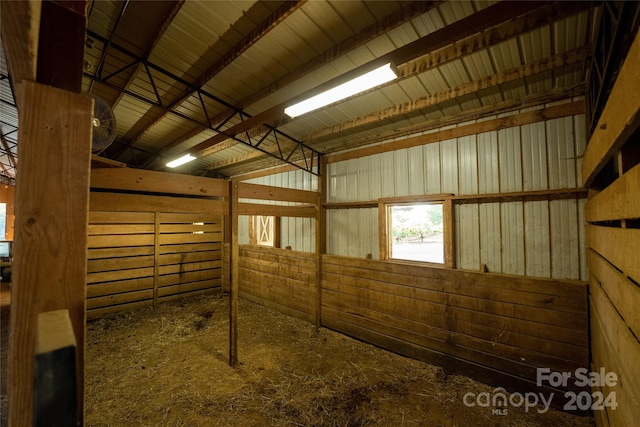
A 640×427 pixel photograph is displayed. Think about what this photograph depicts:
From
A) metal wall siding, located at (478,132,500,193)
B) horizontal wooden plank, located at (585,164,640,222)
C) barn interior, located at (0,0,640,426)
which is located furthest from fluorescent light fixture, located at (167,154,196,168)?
horizontal wooden plank, located at (585,164,640,222)

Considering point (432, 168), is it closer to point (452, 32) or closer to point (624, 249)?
point (452, 32)

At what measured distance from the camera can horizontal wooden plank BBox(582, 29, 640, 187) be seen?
1.02m

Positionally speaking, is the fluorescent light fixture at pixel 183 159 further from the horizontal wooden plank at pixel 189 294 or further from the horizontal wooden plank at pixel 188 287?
the horizontal wooden plank at pixel 189 294

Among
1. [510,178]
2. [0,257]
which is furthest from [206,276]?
[510,178]

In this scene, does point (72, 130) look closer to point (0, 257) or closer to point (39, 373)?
point (39, 373)

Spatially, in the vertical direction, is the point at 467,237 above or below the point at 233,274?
above

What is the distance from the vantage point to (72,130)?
70cm

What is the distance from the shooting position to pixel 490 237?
3.47 meters

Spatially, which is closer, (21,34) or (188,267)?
(21,34)

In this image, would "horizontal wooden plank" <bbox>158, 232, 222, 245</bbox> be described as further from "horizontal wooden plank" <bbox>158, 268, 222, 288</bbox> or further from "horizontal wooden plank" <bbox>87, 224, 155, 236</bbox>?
"horizontal wooden plank" <bbox>158, 268, 222, 288</bbox>

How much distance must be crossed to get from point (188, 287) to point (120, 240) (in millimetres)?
1948

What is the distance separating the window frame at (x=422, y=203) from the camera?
3.72m

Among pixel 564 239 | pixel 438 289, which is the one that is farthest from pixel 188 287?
pixel 564 239

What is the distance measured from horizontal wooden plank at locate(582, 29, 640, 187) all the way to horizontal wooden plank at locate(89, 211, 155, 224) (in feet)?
23.0
